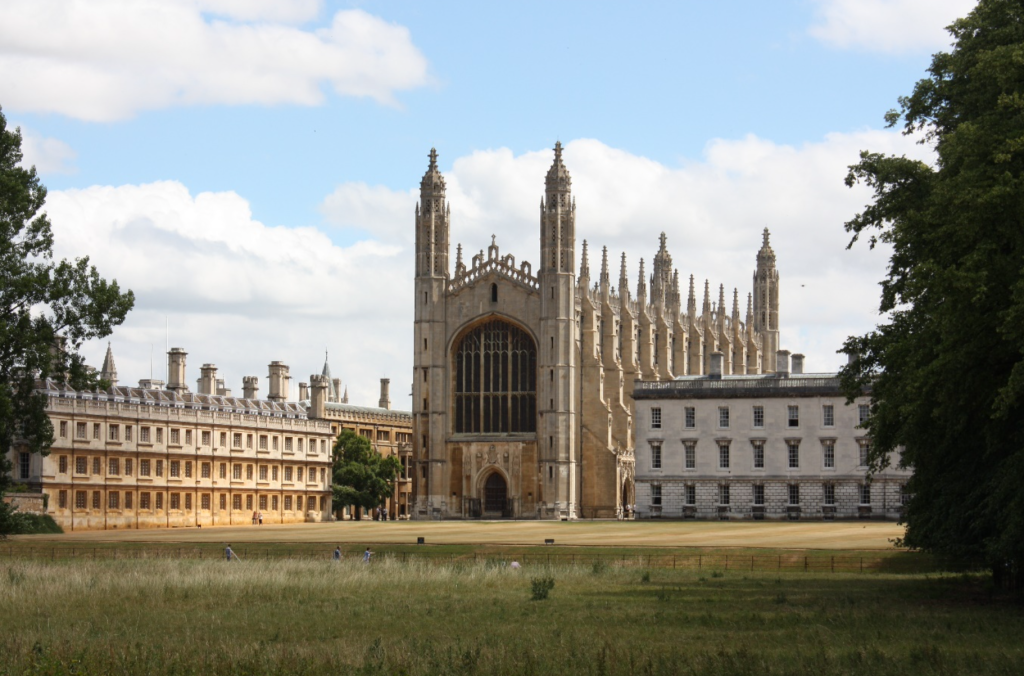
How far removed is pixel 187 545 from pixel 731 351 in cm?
7077

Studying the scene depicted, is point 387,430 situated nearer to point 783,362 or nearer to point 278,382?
point 278,382

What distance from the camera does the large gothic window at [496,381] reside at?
9456cm

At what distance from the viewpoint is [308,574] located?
38.9m

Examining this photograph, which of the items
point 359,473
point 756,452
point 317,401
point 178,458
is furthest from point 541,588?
point 317,401

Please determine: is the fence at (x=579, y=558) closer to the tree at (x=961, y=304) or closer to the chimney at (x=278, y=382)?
the tree at (x=961, y=304)

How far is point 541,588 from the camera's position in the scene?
112ft

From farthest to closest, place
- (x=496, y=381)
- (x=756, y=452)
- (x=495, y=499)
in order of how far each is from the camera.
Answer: (x=496, y=381) → (x=495, y=499) → (x=756, y=452)

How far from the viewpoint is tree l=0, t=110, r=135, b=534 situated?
41.8 meters

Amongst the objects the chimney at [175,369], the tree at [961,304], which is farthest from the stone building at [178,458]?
the tree at [961,304]

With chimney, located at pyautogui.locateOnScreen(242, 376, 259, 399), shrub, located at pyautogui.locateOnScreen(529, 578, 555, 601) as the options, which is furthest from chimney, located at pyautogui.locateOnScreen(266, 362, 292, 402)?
shrub, located at pyautogui.locateOnScreen(529, 578, 555, 601)

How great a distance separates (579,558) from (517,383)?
1827 inches

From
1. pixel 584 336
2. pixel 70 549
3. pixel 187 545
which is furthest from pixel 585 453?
pixel 70 549

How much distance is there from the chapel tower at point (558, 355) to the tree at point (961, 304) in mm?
56071

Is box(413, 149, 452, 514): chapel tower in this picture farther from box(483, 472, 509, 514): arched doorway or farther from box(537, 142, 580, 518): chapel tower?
box(537, 142, 580, 518): chapel tower
